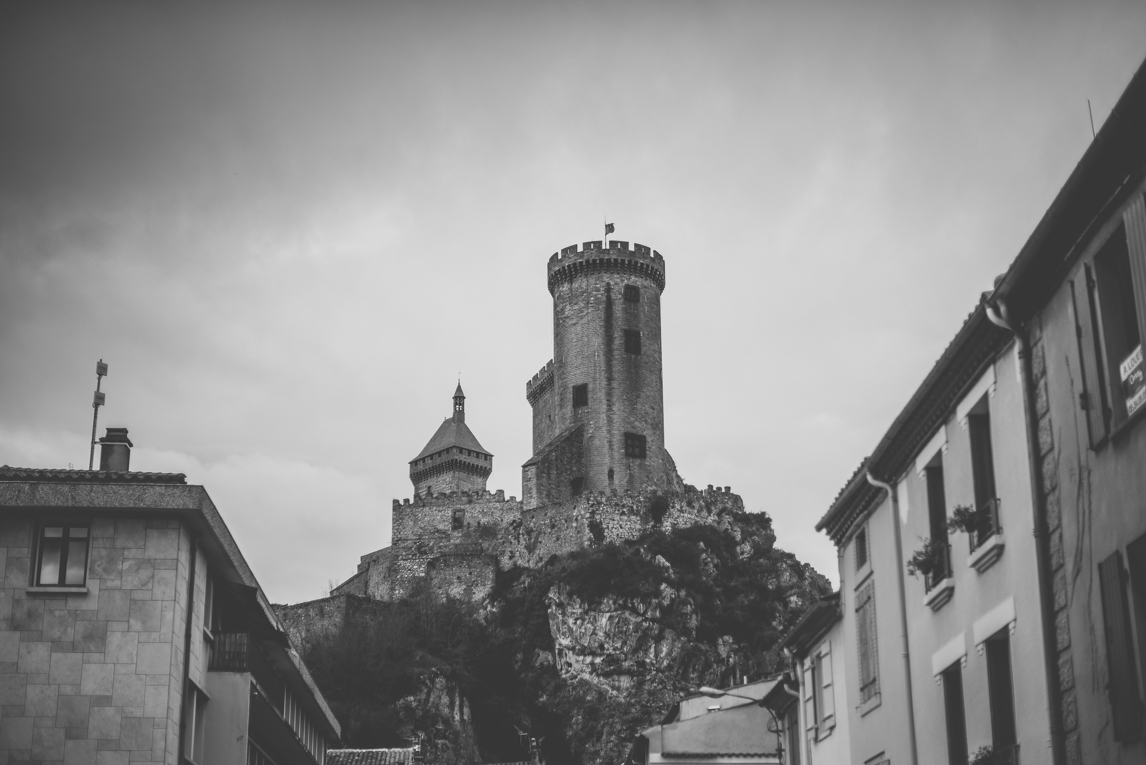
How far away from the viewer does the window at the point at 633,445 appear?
74250mm

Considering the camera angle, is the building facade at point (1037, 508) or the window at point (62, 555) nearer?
the building facade at point (1037, 508)

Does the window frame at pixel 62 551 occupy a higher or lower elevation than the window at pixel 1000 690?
higher

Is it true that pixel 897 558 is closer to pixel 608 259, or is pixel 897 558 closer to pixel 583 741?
pixel 583 741

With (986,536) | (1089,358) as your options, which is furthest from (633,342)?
(1089,358)

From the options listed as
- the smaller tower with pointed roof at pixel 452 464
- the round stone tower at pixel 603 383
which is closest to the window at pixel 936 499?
the round stone tower at pixel 603 383

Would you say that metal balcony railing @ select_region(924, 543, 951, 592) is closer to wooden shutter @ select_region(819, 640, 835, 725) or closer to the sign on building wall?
the sign on building wall

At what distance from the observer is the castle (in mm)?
72625

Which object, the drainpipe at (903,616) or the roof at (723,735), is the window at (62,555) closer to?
the drainpipe at (903,616)

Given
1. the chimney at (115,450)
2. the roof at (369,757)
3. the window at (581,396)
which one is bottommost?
the roof at (369,757)

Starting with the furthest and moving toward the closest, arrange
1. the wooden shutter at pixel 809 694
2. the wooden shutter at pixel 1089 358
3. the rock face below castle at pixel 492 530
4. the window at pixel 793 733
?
1. the rock face below castle at pixel 492 530
2. the window at pixel 793 733
3. the wooden shutter at pixel 809 694
4. the wooden shutter at pixel 1089 358

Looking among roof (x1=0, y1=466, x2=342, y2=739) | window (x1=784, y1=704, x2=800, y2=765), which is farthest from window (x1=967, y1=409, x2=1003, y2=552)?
roof (x1=0, y1=466, x2=342, y2=739)

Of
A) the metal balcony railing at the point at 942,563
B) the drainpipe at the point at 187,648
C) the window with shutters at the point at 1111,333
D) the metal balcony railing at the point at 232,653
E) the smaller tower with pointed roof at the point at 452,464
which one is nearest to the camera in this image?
the window with shutters at the point at 1111,333

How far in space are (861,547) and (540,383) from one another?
63522mm

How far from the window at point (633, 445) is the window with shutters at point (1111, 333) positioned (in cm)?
6090
